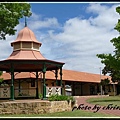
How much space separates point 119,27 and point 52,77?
25.5 metres

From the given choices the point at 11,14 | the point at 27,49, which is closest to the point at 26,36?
the point at 27,49

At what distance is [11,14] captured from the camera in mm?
13945

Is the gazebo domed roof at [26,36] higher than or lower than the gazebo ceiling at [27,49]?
higher

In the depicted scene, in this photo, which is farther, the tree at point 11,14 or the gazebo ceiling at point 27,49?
the gazebo ceiling at point 27,49

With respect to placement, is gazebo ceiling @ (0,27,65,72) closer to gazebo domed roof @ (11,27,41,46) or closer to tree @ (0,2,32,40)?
gazebo domed roof @ (11,27,41,46)

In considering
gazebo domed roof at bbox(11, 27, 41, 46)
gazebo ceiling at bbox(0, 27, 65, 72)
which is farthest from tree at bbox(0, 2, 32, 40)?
gazebo domed roof at bbox(11, 27, 41, 46)

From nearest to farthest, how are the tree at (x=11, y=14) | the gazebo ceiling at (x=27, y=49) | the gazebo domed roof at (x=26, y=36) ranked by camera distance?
1. the tree at (x=11, y=14)
2. the gazebo ceiling at (x=27, y=49)
3. the gazebo domed roof at (x=26, y=36)

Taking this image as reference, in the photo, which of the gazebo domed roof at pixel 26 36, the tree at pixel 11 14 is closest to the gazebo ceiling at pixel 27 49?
the gazebo domed roof at pixel 26 36

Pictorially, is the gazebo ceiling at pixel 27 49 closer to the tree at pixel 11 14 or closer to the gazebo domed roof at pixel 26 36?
the gazebo domed roof at pixel 26 36

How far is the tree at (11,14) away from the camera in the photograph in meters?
13.5

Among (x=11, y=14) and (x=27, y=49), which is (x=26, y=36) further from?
(x=11, y=14)

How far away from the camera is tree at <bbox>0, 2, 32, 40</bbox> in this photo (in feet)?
44.3

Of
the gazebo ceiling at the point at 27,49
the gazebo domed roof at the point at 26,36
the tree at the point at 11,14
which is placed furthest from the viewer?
the gazebo domed roof at the point at 26,36

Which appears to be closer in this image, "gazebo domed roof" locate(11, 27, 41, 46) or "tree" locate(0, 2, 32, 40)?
"tree" locate(0, 2, 32, 40)
